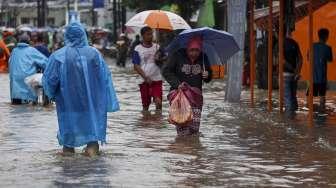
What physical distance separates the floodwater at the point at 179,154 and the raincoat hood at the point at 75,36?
134 centimetres

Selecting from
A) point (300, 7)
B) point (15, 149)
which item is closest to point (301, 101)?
point (300, 7)

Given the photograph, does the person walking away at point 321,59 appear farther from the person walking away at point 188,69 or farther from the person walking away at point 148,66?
the person walking away at point 188,69

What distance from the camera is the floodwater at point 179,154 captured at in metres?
9.20

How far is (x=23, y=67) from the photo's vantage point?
756 inches

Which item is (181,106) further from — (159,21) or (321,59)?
(321,59)

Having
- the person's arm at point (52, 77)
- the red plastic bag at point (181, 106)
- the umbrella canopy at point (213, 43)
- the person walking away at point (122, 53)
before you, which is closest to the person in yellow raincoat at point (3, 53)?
the umbrella canopy at point (213, 43)

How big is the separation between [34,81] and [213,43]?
588 cm

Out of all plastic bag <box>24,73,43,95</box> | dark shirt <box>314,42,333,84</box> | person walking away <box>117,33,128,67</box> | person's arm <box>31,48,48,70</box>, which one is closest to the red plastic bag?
dark shirt <box>314,42,333,84</box>

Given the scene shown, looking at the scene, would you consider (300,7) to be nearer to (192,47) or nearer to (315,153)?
(192,47)

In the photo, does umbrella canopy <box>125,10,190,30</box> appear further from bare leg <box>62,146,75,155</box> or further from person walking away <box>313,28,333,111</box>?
bare leg <box>62,146,75,155</box>

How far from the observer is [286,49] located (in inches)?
647

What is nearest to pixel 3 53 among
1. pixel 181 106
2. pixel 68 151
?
pixel 181 106

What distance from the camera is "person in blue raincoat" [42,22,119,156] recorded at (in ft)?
34.4

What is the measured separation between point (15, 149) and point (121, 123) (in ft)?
12.1
